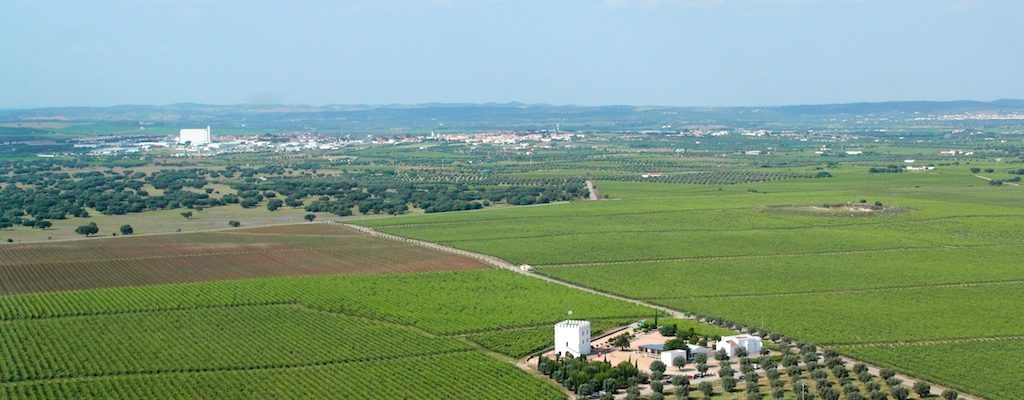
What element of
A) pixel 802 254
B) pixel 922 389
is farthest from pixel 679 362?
pixel 802 254

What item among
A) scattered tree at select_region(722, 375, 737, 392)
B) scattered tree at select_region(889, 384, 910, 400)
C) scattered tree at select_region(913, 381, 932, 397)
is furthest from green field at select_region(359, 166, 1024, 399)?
scattered tree at select_region(722, 375, 737, 392)

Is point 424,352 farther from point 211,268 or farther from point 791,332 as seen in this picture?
point 211,268

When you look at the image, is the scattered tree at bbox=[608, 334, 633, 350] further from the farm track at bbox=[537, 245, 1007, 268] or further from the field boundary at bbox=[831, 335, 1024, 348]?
the farm track at bbox=[537, 245, 1007, 268]

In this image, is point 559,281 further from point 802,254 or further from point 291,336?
point 291,336

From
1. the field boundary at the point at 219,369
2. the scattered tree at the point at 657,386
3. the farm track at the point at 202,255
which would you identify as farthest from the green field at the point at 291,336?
the farm track at the point at 202,255

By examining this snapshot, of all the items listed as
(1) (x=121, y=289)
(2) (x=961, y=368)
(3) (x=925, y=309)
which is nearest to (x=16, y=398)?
(1) (x=121, y=289)
